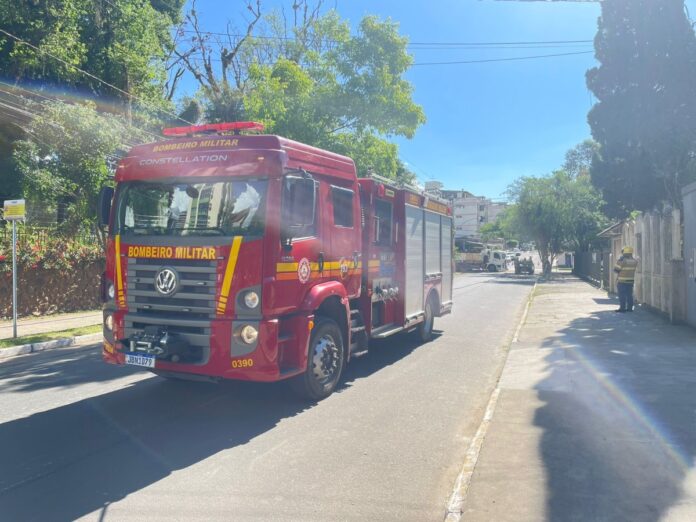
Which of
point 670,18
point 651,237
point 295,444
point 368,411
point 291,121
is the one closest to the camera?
point 295,444

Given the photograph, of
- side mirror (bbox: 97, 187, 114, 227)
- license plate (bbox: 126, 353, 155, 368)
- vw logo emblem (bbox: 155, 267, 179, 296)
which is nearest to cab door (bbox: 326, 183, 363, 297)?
vw logo emblem (bbox: 155, 267, 179, 296)

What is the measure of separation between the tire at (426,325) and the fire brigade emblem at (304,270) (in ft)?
15.9

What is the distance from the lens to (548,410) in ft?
19.9

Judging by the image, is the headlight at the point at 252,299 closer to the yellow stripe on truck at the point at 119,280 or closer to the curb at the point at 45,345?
the yellow stripe on truck at the point at 119,280

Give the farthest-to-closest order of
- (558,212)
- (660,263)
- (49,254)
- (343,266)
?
(558,212) → (49,254) → (660,263) → (343,266)

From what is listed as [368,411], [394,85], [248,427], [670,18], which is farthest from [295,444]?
[670,18]

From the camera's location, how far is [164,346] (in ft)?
18.7

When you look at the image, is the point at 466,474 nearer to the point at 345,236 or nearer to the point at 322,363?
the point at 322,363

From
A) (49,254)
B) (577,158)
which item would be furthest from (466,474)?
(577,158)

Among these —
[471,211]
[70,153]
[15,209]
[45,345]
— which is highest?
[471,211]

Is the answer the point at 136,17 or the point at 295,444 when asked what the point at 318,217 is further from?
the point at 136,17

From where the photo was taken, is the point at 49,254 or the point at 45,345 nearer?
the point at 45,345

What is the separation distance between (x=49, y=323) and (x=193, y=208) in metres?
9.69

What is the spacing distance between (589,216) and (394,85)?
97.6 feet
